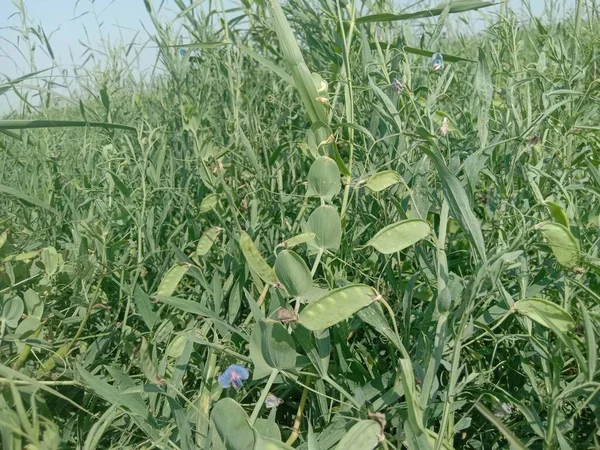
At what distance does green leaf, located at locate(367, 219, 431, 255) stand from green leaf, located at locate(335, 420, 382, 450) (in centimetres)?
25

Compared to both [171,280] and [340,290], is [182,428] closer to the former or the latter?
[340,290]

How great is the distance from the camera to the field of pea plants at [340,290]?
88cm

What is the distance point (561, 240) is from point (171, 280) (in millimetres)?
677

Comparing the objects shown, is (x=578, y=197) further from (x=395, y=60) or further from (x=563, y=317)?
(x=563, y=317)

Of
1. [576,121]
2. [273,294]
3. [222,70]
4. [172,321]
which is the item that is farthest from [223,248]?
[576,121]

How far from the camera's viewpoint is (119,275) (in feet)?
4.66

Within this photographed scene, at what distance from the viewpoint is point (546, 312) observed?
0.86 meters

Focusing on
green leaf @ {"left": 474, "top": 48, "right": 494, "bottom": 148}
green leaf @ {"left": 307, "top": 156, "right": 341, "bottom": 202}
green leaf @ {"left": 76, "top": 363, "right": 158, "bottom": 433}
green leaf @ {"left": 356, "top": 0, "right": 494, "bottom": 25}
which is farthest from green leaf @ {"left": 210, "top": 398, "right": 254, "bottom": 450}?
green leaf @ {"left": 356, "top": 0, "right": 494, "bottom": 25}

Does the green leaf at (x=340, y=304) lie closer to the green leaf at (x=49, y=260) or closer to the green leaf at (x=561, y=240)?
the green leaf at (x=561, y=240)

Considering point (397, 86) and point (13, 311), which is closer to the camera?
point (13, 311)

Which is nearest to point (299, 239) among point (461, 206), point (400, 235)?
point (400, 235)

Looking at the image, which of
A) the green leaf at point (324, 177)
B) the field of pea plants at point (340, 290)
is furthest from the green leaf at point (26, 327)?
the green leaf at point (324, 177)

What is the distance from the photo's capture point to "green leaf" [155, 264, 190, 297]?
120 cm

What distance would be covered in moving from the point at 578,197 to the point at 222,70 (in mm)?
982
